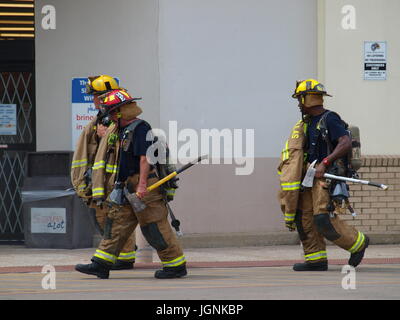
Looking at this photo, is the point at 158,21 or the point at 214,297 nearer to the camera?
the point at 214,297

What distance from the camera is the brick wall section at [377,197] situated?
47.6 feet

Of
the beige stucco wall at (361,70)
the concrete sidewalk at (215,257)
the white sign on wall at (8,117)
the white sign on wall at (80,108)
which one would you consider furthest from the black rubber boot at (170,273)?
the white sign on wall at (8,117)

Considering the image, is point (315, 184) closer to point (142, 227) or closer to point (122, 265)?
point (142, 227)

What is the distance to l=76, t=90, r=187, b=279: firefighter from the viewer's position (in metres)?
10.4

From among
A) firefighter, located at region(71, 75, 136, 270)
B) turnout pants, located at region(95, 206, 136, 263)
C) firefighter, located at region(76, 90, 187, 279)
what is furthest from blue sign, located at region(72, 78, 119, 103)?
firefighter, located at region(76, 90, 187, 279)

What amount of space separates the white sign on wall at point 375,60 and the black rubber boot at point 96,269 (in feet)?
18.7

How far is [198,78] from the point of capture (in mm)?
14469

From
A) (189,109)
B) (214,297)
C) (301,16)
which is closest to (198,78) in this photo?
(189,109)

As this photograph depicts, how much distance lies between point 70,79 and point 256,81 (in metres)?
2.55

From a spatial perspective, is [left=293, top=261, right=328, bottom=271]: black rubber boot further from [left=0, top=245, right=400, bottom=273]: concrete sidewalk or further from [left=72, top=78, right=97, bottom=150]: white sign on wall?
[left=72, top=78, right=97, bottom=150]: white sign on wall

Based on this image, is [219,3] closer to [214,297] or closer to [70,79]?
[70,79]

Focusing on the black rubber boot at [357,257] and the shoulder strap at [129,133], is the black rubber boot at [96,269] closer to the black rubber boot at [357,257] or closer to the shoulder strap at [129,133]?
the shoulder strap at [129,133]

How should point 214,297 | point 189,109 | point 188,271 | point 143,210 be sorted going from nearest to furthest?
point 214,297, point 143,210, point 188,271, point 189,109

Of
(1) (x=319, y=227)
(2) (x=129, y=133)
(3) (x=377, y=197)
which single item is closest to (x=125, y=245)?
(2) (x=129, y=133)
